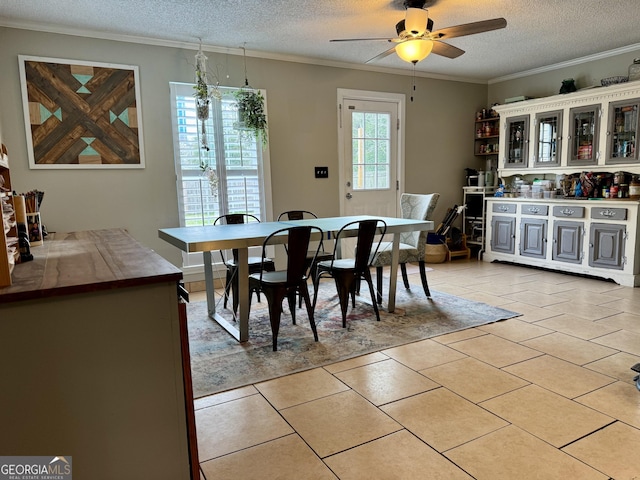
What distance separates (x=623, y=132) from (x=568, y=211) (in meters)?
0.98

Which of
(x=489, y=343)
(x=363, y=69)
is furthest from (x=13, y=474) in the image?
(x=363, y=69)

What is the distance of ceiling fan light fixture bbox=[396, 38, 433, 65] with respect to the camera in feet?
10.2

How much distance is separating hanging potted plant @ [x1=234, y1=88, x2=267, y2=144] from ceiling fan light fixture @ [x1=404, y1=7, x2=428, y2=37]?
1.86m

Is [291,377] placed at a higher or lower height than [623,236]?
lower

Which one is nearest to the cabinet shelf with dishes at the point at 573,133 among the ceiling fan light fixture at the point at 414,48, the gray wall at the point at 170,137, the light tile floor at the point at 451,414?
the gray wall at the point at 170,137

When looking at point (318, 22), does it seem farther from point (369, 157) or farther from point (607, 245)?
point (607, 245)

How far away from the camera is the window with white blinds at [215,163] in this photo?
14.2 feet

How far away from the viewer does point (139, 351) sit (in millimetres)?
1313

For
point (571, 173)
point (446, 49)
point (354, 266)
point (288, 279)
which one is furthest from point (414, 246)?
point (571, 173)

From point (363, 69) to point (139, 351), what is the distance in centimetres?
483

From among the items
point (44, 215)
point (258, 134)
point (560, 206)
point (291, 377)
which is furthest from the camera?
point (560, 206)

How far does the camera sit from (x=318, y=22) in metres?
3.74

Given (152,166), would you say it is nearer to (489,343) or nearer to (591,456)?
(489,343)

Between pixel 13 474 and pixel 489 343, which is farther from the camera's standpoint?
pixel 489 343
